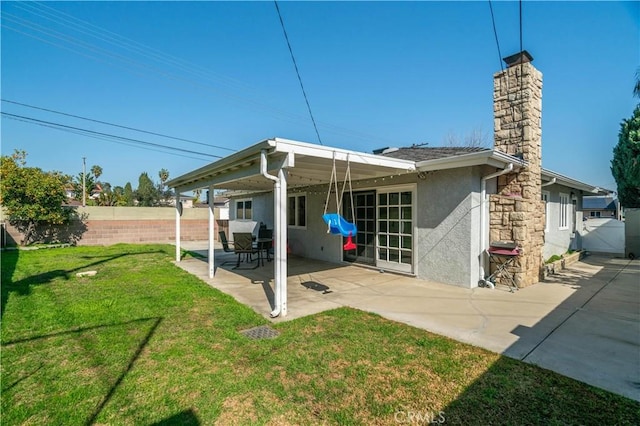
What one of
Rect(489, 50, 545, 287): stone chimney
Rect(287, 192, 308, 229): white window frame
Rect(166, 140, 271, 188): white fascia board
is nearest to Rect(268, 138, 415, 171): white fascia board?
Rect(166, 140, 271, 188): white fascia board

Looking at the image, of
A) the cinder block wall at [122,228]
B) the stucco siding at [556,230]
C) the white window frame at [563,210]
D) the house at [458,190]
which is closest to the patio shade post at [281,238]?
the house at [458,190]

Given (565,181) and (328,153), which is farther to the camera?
(565,181)

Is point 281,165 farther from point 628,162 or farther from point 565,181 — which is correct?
point 628,162

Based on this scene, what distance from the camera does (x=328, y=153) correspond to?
5.07m

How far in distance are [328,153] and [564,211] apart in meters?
11.0

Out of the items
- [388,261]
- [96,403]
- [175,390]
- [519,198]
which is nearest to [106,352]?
[96,403]

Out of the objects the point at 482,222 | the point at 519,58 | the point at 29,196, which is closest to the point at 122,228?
the point at 29,196

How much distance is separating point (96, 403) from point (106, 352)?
113 centimetres

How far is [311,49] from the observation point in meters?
9.41

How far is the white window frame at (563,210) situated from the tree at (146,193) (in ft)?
153

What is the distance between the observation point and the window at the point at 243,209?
16080 millimetres

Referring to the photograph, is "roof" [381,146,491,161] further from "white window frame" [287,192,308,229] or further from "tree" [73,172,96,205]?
"tree" [73,172,96,205]

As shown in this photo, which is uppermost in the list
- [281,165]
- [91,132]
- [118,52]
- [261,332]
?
[118,52]

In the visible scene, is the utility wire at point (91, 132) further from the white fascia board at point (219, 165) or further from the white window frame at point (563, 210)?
the white window frame at point (563, 210)
